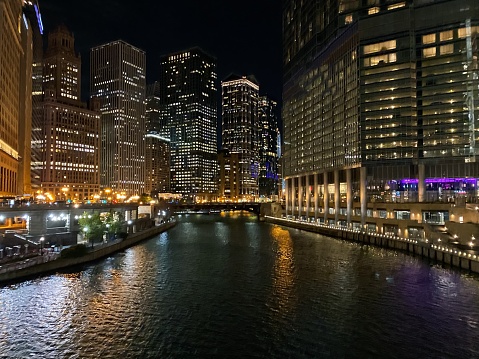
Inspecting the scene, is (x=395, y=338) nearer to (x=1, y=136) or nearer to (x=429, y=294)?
(x=429, y=294)

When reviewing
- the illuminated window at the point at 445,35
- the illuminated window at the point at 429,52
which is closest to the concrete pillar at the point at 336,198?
the illuminated window at the point at 429,52

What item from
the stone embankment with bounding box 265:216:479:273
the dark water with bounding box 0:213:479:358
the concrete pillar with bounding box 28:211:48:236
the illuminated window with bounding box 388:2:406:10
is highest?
the illuminated window with bounding box 388:2:406:10

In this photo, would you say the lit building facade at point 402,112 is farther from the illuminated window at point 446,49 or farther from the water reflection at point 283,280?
the water reflection at point 283,280

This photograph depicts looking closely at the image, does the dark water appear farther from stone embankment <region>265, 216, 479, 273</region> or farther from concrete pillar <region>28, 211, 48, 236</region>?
concrete pillar <region>28, 211, 48, 236</region>

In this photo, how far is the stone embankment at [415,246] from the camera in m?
61.4

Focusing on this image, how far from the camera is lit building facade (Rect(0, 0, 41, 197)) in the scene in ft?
352

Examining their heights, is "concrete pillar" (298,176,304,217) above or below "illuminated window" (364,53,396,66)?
below

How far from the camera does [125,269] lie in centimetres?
6391

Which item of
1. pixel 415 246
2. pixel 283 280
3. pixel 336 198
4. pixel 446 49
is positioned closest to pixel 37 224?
pixel 283 280

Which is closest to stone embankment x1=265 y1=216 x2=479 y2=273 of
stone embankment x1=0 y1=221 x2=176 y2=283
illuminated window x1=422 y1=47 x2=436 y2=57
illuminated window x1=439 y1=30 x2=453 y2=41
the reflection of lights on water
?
the reflection of lights on water

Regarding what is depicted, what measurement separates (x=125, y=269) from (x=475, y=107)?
316 feet

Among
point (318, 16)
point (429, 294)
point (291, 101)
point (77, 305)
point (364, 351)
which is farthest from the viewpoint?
point (291, 101)

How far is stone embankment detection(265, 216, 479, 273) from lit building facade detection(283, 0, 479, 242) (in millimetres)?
7883

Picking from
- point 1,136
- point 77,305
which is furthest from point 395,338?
point 1,136
